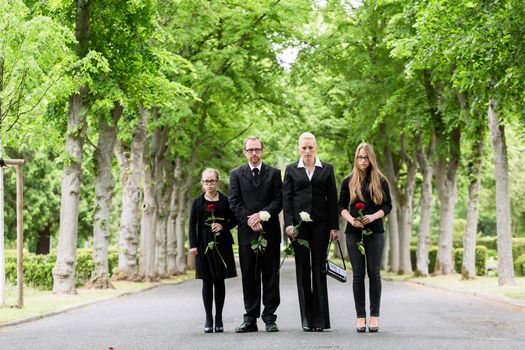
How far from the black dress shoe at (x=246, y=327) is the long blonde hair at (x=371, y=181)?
5.87 ft

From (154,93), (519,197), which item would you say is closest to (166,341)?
(154,93)

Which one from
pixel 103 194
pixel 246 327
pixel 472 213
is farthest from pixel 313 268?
pixel 472 213

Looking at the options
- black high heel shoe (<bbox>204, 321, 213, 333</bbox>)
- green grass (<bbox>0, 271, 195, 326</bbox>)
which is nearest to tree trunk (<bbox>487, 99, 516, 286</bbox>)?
green grass (<bbox>0, 271, 195, 326</bbox>)

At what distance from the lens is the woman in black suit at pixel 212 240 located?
10141mm

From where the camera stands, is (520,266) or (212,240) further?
(520,266)

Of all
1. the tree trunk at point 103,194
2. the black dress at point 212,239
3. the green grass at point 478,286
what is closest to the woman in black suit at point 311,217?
the black dress at point 212,239

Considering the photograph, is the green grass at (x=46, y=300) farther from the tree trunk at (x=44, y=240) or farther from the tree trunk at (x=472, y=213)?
the tree trunk at (x=44, y=240)

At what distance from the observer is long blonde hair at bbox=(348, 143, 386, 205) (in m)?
9.73

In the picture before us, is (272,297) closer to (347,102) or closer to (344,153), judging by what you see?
(347,102)

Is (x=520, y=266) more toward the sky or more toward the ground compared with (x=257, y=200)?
more toward the ground

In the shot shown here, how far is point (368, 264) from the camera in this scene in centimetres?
964

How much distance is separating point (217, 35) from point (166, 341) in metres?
21.0

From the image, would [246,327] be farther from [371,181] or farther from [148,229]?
[148,229]

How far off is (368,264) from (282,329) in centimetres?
147
